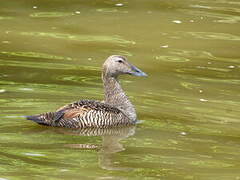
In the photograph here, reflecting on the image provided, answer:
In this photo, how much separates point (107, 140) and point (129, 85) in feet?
9.40

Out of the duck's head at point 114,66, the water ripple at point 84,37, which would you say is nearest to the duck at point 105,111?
the duck's head at point 114,66

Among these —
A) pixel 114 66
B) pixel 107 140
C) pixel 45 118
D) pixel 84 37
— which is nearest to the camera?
pixel 107 140

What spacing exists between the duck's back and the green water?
0.39 feet

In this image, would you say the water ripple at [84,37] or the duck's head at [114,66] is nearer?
the duck's head at [114,66]

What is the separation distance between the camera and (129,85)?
14.2 m

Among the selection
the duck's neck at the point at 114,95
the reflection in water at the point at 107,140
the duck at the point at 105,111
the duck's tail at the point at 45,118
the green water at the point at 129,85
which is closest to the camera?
the green water at the point at 129,85

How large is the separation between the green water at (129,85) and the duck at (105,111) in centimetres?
13

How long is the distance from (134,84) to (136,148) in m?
3.43

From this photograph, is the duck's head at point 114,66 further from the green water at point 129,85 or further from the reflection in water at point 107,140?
the reflection in water at point 107,140

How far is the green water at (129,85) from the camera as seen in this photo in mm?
10203

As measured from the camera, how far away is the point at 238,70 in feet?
50.8

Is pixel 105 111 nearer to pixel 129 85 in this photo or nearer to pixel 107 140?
pixel 107 140

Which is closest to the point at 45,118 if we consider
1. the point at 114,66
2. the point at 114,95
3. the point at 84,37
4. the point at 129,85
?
the point at 114,95

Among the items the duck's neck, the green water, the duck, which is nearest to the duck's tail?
the duck
